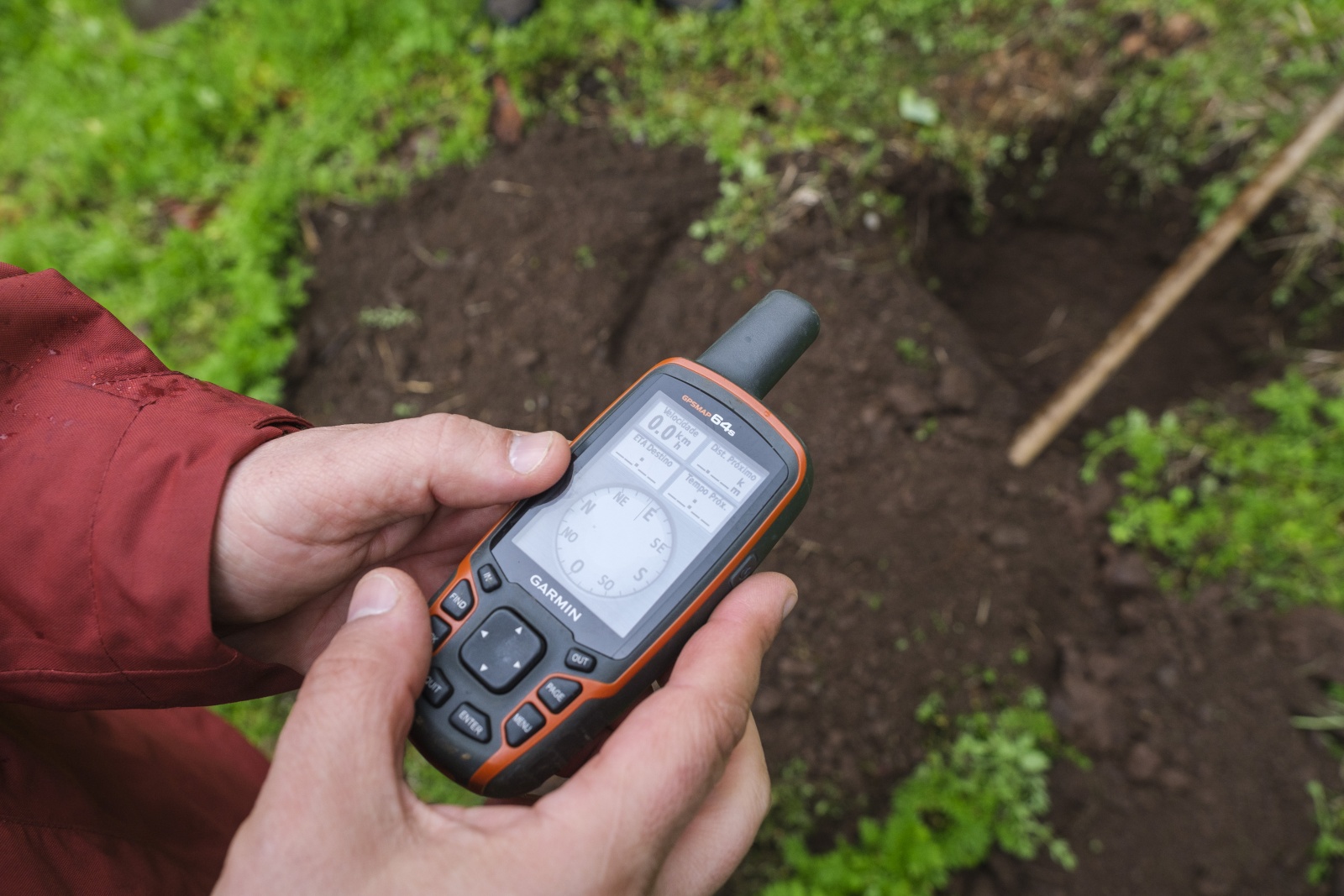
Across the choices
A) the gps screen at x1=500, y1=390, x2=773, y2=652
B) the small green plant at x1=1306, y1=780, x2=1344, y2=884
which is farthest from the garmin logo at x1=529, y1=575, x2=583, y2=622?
the small green plant at x1=1306, y1=780, x2=1344, y2=884

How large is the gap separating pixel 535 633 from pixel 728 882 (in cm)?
139

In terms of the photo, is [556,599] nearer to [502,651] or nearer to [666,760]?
[502,651]

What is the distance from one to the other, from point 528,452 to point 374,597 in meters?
0.41

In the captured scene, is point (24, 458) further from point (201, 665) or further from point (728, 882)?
point (728, 882)

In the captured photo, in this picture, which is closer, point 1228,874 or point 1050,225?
point 1228,874

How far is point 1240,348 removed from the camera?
3395 mm

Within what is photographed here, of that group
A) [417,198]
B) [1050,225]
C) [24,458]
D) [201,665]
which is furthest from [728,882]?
[1050,225]

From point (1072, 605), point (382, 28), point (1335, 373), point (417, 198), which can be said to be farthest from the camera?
point (382, 28)

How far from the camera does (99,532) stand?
136 centimetres

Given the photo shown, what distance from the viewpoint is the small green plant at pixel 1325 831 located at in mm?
2410

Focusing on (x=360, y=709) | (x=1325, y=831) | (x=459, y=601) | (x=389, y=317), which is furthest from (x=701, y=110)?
(x=1325, y=831)

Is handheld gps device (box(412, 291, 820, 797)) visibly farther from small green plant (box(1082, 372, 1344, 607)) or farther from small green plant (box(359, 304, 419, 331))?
small green plant (box(1082, 372, 1344, 607))

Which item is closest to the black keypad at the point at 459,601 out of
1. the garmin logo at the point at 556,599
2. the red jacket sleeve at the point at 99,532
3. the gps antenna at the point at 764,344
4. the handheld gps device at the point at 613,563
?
the handheld gps device at the point at 613,563

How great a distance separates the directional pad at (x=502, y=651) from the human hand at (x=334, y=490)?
0.26 m
